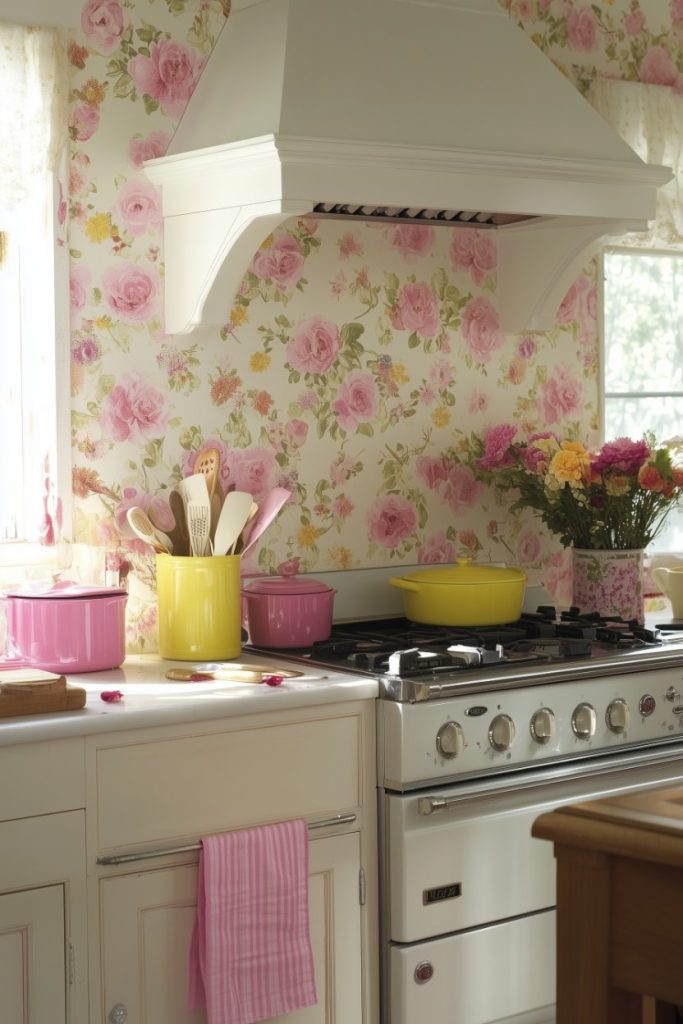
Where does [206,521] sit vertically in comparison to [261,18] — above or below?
below

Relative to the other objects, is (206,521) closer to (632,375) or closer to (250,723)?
(250,723)

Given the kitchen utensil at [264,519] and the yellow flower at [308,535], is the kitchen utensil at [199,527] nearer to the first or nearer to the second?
the kitchen utensil at [264,519]

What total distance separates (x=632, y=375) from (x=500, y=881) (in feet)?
5.21

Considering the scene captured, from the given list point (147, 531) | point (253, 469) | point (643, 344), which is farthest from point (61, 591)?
point (643, 344)

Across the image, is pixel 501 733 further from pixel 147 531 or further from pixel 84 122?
pixel 84 122

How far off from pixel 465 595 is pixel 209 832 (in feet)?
2.89

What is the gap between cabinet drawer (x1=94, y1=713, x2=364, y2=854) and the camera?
7.50 ft

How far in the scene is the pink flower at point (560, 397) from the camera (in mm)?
3543

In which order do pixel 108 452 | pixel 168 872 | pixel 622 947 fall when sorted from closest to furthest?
1. pixel 622 947
2. pixel 168 872
3. pixel 108 452

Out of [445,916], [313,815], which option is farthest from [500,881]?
[313,815]

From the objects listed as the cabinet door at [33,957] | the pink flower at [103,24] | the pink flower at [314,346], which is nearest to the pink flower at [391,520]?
the pink flower at [314,346]

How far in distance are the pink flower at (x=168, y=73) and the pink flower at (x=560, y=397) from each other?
3.77 ft

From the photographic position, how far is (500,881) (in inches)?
103

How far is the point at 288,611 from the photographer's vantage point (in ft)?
9.54
